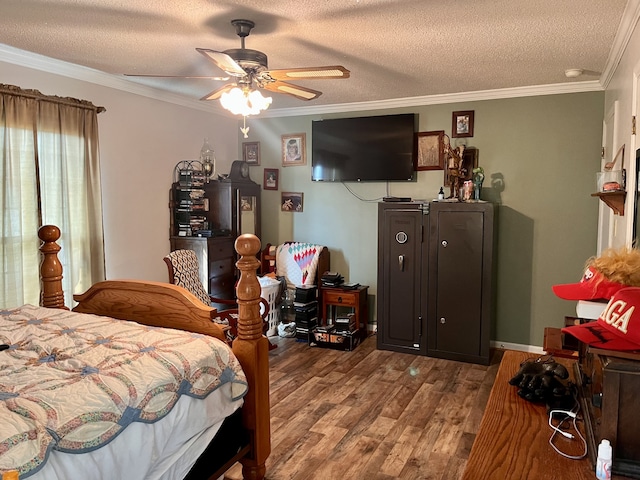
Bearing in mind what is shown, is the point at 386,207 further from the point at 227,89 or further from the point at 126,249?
the point at 126,249

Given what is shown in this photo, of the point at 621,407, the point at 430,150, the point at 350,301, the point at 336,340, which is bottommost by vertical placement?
the point at 336,340

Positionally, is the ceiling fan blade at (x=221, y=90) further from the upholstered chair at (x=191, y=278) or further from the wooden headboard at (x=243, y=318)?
the upholstered chair at (x=191, y=278)

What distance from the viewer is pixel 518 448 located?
1269 millimetres

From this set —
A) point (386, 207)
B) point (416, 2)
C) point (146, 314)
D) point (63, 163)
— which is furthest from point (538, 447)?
point (63, 163)

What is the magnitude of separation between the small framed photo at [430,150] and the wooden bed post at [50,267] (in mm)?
3365

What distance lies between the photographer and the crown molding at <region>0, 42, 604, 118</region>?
339 centimetres

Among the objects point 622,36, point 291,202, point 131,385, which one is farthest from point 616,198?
point 291,202

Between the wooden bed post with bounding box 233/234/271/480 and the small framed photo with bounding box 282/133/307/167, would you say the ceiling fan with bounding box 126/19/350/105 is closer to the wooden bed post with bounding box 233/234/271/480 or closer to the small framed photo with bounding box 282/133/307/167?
the wooden bed post with bounding box 233/234/271/480

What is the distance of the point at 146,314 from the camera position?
2.46 m

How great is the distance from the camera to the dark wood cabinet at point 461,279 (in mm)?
4074

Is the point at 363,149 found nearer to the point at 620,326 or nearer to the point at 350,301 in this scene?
the point at 350,301

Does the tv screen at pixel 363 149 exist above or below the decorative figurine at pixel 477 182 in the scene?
above

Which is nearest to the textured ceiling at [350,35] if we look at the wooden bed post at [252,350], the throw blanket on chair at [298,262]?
the wooden bed post at [252,350]

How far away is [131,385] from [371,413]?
79.1 inches
